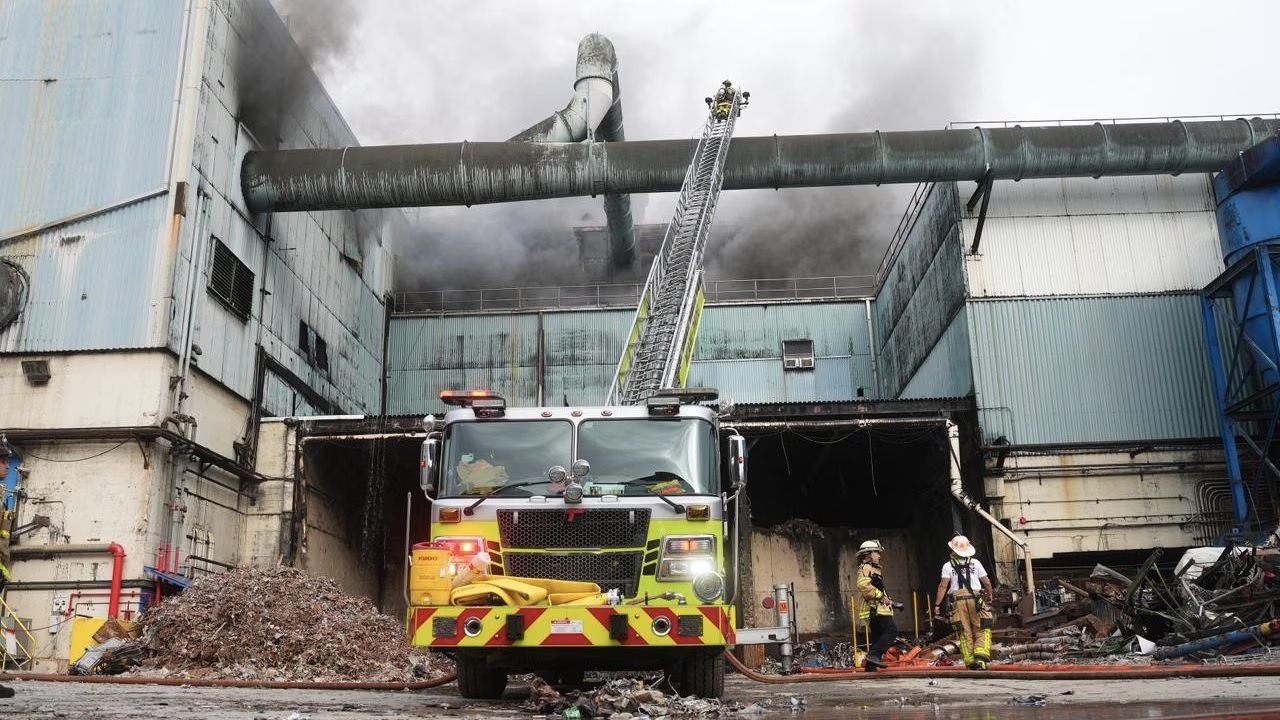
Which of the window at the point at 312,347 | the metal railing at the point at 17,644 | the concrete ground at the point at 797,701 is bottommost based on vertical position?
the concrete ground at the point at 797,701

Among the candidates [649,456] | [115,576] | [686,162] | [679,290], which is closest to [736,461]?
[649,456]

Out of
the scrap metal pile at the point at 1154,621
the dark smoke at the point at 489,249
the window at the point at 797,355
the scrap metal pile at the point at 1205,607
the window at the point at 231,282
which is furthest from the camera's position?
the dark smoke at the point at 489,249

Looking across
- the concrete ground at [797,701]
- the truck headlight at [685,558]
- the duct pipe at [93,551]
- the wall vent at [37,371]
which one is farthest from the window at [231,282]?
the truck headlight at [685,558]

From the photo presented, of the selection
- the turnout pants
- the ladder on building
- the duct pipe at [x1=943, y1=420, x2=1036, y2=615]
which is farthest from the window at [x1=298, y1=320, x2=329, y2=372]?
the turnout pants

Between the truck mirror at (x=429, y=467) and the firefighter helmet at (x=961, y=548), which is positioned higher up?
the truck mirror at (x=429, y=467)

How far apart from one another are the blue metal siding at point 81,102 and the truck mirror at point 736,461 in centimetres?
1553

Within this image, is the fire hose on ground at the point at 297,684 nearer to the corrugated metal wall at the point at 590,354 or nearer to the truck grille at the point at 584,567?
the truck grille at the point at 584,567

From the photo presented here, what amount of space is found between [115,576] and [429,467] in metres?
12.0

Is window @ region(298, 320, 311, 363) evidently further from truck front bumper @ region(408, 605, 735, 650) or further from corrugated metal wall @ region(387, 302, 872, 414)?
truck front bumper @ region(408, 605, 735, 650)

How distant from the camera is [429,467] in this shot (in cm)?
842

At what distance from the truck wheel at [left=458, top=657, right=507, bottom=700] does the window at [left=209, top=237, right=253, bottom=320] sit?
47.0 ft

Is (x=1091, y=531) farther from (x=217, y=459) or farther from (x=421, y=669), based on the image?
(x=217, y=459)

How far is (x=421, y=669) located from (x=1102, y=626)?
10438 millimetres

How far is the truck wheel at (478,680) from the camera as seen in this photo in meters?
8.57
